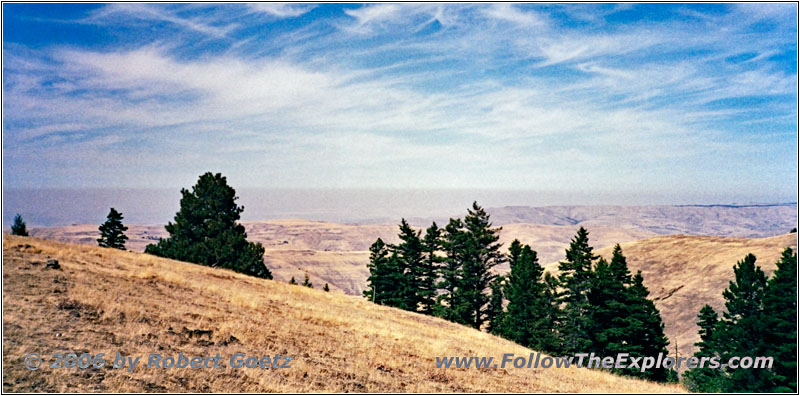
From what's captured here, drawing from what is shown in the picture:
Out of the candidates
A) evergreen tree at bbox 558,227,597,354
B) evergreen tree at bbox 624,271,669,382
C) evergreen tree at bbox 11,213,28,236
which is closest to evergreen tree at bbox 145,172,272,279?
evergreen tree at bbox 11,213,28,236

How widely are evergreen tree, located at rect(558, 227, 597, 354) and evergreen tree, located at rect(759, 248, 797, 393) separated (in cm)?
1295

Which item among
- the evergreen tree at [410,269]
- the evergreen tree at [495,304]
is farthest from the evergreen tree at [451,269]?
the evergreen tree at [495,304]

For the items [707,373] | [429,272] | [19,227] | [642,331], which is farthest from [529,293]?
[19,227]

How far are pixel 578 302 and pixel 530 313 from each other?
4971 millimetres

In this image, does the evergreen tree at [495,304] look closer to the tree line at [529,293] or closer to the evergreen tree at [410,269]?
the tree line at [529,293]

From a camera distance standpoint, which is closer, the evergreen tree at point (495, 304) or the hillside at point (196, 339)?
the hillside at point (196, 339)

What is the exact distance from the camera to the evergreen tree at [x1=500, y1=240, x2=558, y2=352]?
46281 millimetres

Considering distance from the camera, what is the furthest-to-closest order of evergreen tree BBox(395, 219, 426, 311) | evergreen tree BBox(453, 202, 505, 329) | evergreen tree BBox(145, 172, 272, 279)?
evergreen tree BBox(395, 219, 426, 311) < evergreen tree BBox(453, 202, 505, 329) < evergreen tree BBox(145, 172, 272, 279)

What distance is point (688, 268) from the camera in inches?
4099

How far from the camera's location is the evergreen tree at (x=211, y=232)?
4591cm

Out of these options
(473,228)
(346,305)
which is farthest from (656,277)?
(346,305)

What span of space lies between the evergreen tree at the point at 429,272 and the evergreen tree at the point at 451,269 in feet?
3.26

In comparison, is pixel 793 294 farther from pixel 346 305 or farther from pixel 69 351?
pixel 69 351

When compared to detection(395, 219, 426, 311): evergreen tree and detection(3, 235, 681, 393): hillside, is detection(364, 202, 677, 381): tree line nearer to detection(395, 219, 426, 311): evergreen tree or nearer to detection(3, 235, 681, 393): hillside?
detection(395, 219, 426, 311): evergreen tree
